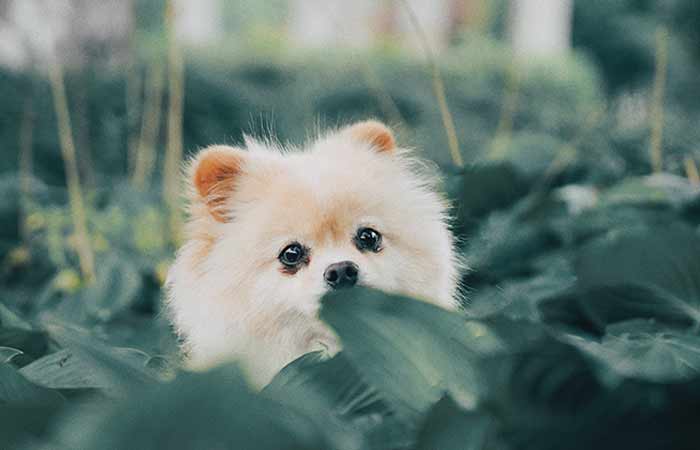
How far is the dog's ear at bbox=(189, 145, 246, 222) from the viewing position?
158cm

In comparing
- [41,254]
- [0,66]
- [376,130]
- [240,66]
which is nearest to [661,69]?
[376,130]

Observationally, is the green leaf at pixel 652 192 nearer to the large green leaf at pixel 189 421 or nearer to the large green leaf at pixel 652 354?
the large green leaf at pixel 652 354

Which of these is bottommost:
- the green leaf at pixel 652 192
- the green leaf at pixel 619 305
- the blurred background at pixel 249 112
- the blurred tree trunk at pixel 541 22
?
the blurred tree trunk at pixel 541 22

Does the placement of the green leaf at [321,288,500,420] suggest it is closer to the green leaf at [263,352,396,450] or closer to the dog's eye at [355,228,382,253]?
the green leaf at [263,352,396,450]

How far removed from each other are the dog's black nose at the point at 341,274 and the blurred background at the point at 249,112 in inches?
14.9

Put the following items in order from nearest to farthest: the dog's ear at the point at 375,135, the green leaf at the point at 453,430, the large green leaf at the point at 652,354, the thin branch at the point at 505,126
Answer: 1. the green leaf at the point at 453,430
2. the large green leaf at the point at 652,354
3. the dog's ear at the point at 375,135
4. the thin branch at the point at 505,126

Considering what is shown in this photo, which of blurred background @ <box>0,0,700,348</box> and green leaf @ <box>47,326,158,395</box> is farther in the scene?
blurred background @ <box>0,0,700,348</box>

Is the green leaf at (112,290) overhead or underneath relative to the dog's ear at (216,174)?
underneath

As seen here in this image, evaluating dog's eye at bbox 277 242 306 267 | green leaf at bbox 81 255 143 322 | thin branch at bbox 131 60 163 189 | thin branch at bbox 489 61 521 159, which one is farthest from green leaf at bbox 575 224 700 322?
thin branch at bbox 489 61 521 159

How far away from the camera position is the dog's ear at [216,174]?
158cm

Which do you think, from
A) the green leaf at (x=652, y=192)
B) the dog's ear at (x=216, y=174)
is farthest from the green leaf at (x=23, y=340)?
the green leaf at (x=652, y=192)

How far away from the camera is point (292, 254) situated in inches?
60.0

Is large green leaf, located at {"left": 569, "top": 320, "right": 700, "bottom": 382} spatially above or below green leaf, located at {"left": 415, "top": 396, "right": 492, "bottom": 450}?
below

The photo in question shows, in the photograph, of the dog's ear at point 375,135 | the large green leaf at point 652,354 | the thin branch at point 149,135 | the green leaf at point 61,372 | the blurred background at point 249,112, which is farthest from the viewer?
the thin branch at point 149,135
